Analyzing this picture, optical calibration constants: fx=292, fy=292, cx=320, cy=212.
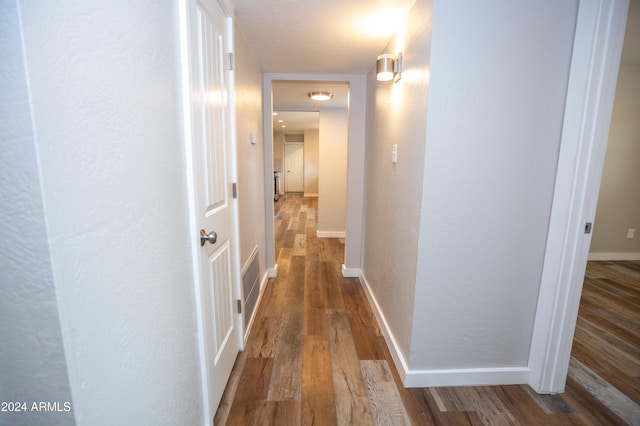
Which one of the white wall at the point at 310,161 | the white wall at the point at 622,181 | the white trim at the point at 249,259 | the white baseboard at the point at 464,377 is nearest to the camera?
the white baseboard at the point at 464,377

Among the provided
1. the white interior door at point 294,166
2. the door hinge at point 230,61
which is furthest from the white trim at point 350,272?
the white interior door at point 294,166

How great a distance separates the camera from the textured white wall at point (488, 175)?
139cm

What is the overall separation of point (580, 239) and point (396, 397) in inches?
49.6

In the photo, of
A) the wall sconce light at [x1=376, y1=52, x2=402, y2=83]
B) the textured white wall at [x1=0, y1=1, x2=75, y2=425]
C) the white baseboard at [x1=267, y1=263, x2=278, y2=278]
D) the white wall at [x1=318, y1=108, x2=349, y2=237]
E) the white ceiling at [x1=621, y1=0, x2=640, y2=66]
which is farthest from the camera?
the white wall at [x1=318, y1=108, x2=349, y2=237]

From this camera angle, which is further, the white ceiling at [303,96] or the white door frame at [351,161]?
the white ceiling at [303,96]

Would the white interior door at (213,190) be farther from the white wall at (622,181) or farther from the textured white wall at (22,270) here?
the white wall at (622,181)

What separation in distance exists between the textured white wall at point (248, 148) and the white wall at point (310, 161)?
755 cm

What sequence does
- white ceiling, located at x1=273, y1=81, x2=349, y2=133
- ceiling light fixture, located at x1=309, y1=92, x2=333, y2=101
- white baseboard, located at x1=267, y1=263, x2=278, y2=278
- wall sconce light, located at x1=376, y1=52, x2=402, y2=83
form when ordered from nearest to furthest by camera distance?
wall sconce light, located at x1=376, y1=52, x2=402, y2=83, white baseboard, located at x1=267, y1=263, x2=278, y2=278, white ceiling, located at x1=273, y1=81, x2=349, y2=133, ceiling light fixture, located at x1=309, y1=92, x2=333, y2=101

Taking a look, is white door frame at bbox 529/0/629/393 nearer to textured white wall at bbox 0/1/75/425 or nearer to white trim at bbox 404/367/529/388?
white trim at bbox 404/367/529/388

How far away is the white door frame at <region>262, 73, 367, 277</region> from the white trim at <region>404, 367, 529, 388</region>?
176 centimetres

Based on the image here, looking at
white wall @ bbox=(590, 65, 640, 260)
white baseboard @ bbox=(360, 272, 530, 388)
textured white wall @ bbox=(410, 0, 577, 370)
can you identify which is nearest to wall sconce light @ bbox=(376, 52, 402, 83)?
textured white wall @ bbox=(410, 0, 577, 370)

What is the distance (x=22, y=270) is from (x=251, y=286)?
72.7 inches

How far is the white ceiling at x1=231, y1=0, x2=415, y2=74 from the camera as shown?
5.52ft

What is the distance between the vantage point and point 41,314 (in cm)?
56
